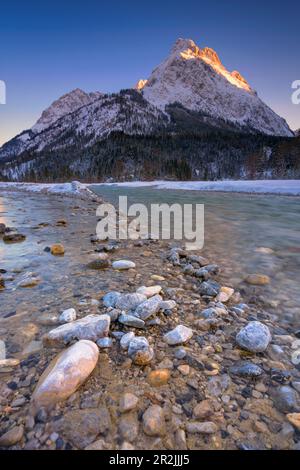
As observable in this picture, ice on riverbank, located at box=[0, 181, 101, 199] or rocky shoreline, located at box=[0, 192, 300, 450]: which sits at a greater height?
ice on riverbank, located at box=[0, 181, 101, 199]

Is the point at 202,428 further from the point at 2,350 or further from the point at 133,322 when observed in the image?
the point at 2,350

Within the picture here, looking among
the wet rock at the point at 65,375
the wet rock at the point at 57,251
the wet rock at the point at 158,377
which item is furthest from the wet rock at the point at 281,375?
the wet rock at the point at 57,251

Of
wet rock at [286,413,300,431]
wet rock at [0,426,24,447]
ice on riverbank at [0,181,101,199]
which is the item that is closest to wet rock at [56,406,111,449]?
wet rock at [0,426,24,447]

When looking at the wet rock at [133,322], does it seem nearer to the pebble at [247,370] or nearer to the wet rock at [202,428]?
the pebble at [247,370]

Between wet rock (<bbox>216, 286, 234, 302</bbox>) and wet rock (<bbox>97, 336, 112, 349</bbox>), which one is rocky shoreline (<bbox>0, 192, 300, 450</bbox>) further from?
wet rock (<bbox>216, 286, 234, 302</bbox>)

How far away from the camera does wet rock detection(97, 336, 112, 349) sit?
9.00 feet

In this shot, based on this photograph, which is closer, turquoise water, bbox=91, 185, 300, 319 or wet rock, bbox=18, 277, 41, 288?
wet rock, bbox=18, 277, 41, 288

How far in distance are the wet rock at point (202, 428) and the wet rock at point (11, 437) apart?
116cm

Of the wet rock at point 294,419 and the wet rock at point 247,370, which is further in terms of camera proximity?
the wet rock at point 247,370

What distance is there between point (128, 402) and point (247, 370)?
117cm

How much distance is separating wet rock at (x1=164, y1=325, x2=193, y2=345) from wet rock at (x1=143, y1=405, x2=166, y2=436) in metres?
0.91

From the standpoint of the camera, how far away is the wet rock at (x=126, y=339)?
2.75m
